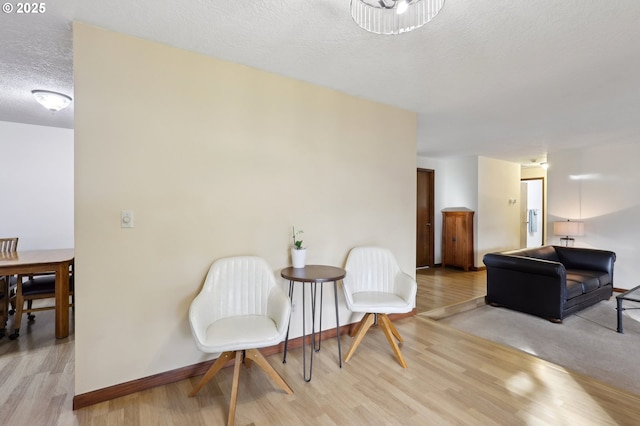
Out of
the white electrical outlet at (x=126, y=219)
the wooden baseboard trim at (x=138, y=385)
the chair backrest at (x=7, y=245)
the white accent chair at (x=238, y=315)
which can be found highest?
the white electrical outlet at (x=126, y=219)

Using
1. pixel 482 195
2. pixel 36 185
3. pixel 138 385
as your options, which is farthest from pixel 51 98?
pixel 482 195

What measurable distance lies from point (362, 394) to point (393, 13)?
2310 mm

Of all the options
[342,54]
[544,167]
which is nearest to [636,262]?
[544,167]

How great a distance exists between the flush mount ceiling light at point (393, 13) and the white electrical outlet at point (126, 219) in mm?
1844

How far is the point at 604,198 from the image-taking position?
202 inches

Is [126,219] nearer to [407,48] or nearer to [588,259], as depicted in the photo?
[407,48]

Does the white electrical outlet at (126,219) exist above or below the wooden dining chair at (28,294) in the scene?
above

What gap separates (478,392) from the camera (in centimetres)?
201

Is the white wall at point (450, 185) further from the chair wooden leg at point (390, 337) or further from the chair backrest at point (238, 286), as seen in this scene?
the chair backrest at point (238, 286)

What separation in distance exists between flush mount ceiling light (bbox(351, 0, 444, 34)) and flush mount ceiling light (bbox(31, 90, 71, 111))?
2.94 meters

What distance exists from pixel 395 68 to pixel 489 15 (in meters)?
0.78

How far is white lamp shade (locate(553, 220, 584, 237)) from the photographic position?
515 centimetres

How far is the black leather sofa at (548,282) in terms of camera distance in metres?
3.51

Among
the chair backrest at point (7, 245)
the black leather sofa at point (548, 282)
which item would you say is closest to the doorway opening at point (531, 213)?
the black leather sofa at point (548, 282)
